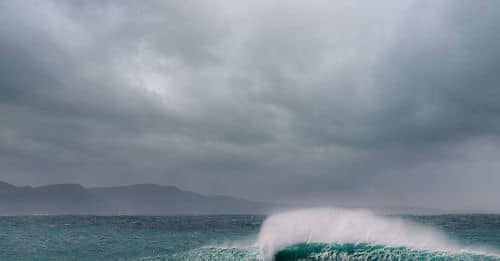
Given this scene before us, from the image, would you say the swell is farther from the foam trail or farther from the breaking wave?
the foam trail

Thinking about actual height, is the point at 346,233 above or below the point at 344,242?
above

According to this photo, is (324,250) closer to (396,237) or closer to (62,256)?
(396,237)

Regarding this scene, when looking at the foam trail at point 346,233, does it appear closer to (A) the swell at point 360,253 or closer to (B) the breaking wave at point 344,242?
(B) the breaking wave at point 344,242

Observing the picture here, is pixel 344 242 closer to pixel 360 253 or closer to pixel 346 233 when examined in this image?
pixel 346 233

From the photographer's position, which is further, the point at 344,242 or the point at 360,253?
the point at 344,242

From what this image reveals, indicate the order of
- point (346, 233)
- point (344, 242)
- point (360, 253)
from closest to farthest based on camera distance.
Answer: point (360, 253) < point (344, 242) < point (346, 233)

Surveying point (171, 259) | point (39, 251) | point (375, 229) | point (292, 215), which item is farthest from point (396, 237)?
point (39, 251)

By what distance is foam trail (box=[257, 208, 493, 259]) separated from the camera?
56.4 feet

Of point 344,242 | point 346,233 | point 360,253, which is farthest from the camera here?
point 346,233

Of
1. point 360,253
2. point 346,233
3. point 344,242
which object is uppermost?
point 346,233

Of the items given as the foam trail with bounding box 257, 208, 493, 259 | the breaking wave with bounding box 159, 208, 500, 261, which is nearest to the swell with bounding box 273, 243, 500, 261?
the breaking wave with bounding box 159, 208, 500, 261

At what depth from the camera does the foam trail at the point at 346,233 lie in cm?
1719

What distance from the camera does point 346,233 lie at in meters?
17.9

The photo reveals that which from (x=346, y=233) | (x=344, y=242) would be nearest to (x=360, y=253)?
(x=344, y=242)
